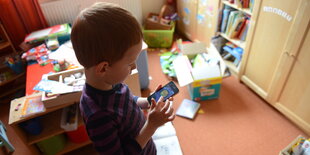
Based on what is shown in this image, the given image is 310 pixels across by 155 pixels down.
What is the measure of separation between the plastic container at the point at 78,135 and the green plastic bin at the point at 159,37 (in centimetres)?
161

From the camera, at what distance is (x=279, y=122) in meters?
1.73

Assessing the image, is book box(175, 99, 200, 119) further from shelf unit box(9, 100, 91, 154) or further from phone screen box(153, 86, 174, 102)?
phone screen box(153, 86, 174, 102)

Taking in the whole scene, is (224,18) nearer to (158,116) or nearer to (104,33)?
(158,116)

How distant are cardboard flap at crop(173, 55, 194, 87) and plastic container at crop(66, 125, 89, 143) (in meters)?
0.86

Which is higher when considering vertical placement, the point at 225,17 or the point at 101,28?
the point at 101,28

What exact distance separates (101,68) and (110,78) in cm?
5

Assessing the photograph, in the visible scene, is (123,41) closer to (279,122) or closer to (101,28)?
(101,28)

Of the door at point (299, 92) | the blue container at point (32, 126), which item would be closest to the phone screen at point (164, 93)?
the blue container at point (32, 126)

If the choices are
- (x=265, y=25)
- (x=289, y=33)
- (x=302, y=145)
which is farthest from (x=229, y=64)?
(x=302, y=145)

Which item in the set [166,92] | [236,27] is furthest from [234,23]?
[166,92]

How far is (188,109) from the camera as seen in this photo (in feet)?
6.16

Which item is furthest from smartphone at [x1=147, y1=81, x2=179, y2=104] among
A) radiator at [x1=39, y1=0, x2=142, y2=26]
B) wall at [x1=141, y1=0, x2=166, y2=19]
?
wall at [x1=141, y1=0, x2=166, y2=19]

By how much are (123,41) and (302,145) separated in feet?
4.13

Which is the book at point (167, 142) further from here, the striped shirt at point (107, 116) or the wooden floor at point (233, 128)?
the striped shirt at point (107, 116)
